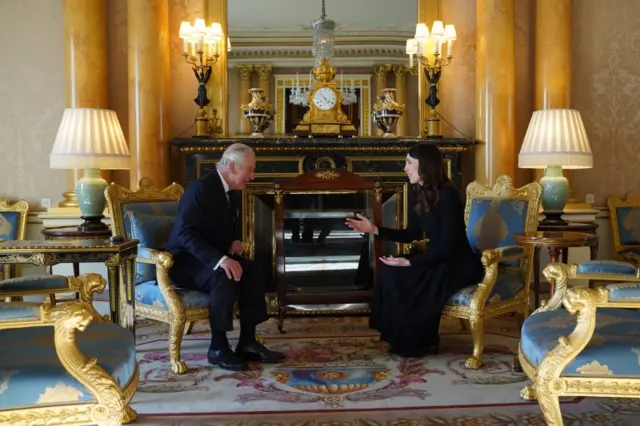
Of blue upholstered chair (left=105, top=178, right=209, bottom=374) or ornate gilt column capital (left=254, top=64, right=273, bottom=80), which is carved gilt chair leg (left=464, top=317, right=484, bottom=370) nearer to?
blue upholstered chair (left=105, top=178, right=209, bottom=374)

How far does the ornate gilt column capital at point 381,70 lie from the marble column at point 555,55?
55.3 inches

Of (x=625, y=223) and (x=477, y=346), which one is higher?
(x=625, y=223)

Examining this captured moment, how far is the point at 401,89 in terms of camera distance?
5824 mm

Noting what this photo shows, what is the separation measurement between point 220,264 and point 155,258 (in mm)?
365

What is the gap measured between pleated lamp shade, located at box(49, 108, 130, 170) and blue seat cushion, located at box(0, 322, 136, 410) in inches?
83.9

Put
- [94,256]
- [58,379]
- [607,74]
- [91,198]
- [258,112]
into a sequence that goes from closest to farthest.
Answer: [58,379], [94,256], [91,198], [258,112], [607,74]

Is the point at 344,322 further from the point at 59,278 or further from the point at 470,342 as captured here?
the point at 59,278

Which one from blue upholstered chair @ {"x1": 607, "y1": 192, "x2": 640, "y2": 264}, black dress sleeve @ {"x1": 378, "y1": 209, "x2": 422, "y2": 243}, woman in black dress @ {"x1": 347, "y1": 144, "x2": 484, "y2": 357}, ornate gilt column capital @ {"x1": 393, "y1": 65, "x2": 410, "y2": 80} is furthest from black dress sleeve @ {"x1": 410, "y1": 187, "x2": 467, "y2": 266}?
blue upholstered chair @ {"x1": 607, "y1": 192, "x2": 640, "y2": 264}

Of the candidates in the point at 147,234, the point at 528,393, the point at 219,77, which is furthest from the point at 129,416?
the point at 219,77

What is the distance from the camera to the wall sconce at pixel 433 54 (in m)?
5.54

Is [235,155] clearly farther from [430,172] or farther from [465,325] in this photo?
[465,325]

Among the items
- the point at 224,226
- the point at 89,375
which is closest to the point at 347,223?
the point at 224,226

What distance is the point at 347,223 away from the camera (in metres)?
4.14

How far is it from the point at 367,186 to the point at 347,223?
0.36m
